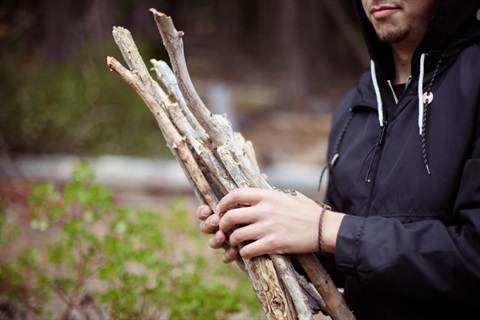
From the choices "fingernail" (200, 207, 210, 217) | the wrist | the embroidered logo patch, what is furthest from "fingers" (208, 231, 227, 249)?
the embroidered logo patch

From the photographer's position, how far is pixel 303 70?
11180 millimetres

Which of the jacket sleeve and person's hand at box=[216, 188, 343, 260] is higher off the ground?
person's hand at box=[216, 188, 343, 260]

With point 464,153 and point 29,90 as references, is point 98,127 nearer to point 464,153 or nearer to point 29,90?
point 29,90

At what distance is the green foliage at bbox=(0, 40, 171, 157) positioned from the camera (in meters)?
7.53

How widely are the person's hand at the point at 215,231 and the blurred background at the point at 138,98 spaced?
103 cm

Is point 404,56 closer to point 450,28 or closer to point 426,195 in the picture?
point 450,28

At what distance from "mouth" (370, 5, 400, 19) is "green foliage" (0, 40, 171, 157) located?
602 centimetres

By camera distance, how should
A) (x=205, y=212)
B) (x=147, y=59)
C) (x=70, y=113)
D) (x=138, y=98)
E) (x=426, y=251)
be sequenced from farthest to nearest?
(x=147, y=59)
(x=138, y=98)
(x=70, y=113)
(x=205, y=212)
(x=426, y=251)

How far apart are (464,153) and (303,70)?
31.5ft

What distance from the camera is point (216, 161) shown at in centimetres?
203

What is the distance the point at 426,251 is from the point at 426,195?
19 cm

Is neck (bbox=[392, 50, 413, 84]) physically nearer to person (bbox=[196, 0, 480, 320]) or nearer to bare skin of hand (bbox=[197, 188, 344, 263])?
person (bbox=[196, 0, 480, 320])

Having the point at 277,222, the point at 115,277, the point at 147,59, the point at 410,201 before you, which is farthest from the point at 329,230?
the point at 147,59

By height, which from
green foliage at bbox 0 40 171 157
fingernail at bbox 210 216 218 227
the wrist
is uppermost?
green foliage at bbox 0 40 171 157
